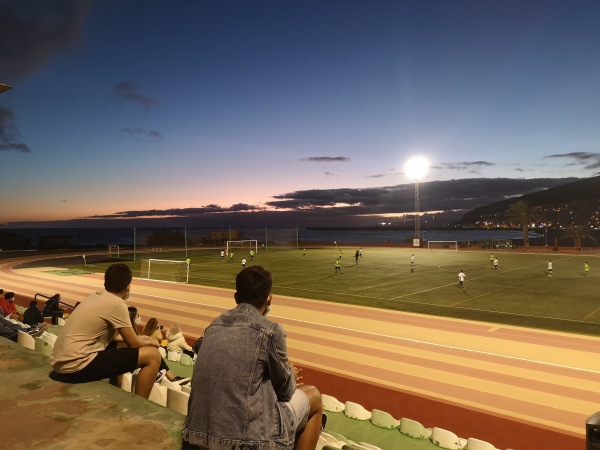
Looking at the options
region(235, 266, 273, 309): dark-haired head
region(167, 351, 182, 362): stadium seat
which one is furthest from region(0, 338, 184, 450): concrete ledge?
region(167, 351, 182, 362): stadium seat

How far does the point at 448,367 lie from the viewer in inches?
442

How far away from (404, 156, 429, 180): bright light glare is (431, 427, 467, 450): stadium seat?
56.4 metres

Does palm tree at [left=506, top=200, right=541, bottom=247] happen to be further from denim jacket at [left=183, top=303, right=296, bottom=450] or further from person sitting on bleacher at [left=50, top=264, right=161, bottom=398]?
denim jacket at [left=183, top=303, right=296, bottom=450]

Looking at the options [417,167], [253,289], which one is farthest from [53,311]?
[417,167]

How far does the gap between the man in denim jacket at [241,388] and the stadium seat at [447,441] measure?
489 centimetres

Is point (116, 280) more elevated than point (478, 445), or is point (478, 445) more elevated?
point (116, 280)

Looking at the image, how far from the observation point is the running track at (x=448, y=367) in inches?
306

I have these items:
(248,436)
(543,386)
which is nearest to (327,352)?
(543,386)

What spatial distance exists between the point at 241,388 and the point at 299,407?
2.11ft

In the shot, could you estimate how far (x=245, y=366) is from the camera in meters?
2.72

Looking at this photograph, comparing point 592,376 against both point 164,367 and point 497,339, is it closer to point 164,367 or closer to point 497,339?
point 497,339

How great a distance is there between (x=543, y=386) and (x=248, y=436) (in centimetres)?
978

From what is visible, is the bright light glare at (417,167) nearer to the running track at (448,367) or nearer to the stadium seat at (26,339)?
the running track at (448,367)

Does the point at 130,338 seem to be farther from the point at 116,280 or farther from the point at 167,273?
the point at 167,273
